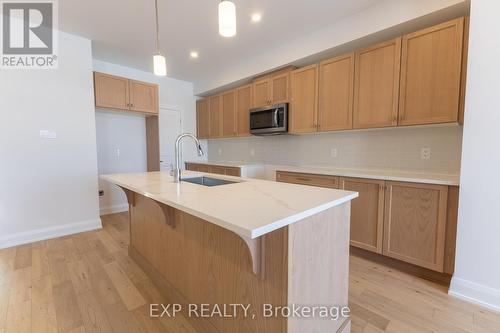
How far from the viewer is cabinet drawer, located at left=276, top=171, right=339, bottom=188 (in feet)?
8.41

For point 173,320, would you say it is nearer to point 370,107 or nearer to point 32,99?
point 370,107

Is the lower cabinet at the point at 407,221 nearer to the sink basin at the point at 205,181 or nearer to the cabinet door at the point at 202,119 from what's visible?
the sink basin at the point at 205,181

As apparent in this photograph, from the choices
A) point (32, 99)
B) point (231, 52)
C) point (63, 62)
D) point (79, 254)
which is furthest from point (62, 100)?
point (231, 52)

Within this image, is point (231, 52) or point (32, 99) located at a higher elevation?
point (231, 52)

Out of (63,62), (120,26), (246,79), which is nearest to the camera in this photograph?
(120,26)

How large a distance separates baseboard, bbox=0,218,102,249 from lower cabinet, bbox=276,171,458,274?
3.37m

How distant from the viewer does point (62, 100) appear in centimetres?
298

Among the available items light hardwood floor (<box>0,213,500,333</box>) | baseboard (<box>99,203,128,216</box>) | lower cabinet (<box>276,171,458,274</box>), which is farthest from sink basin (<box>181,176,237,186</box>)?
baseboard (<box>99,203,128,216</box>)

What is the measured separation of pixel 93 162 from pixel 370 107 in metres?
3.62

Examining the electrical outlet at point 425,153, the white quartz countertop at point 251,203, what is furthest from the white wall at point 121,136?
the electrical outlet at point 425,153

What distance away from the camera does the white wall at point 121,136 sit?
3898 millimetres

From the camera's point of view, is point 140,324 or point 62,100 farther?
point 62,100

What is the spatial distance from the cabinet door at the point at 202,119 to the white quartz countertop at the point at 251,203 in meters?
3.34

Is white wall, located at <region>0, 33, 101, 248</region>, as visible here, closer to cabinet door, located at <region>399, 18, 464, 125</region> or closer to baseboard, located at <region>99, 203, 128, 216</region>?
baseboard, located at <region>99, 203, 128, 216</region>
